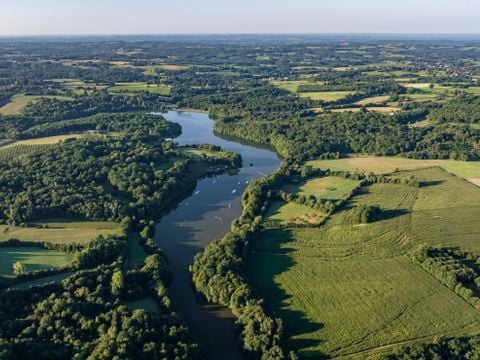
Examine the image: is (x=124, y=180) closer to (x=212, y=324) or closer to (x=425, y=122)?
(x=212, y=324)

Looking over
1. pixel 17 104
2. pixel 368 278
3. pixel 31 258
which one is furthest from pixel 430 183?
pixel 17 104

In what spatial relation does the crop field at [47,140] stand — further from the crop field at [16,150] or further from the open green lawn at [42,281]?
the open green lawn at [42,281]

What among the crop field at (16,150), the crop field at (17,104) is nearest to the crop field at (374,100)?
the crop field at (16,150)

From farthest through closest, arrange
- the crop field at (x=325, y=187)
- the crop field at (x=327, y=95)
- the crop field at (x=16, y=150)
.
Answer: the crop field at (x=327, y=95) < the crop field at (x=16, y=150) < the crop field at (x=325, y=187)

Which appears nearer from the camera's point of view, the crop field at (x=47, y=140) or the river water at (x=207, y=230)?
the river water at (x=207, y=230)

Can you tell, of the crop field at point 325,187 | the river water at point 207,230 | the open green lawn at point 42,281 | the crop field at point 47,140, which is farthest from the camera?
the crop field at point 47,140

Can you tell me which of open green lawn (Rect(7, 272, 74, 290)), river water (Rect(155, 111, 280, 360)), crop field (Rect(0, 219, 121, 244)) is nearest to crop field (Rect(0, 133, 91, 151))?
river water (Rect(155, 111, 280, 360))

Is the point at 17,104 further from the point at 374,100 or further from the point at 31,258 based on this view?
the point at 374,100

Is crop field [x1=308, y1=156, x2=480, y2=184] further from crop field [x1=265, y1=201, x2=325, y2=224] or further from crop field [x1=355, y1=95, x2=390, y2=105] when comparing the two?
crop field [x1=355, y1=95, x2=390, y2=105]

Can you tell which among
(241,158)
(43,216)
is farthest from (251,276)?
(241,158)
